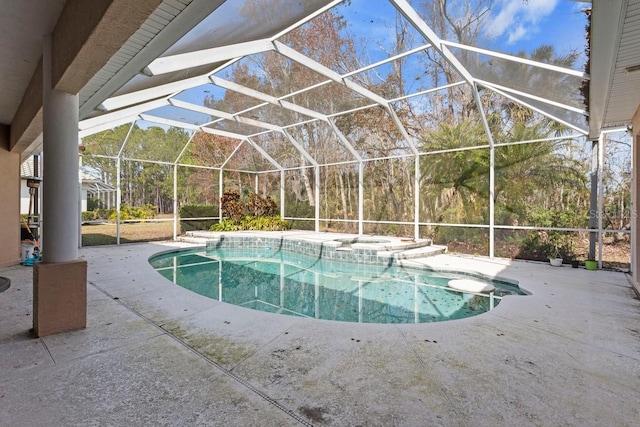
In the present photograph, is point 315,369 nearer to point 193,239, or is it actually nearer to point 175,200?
point 193,239

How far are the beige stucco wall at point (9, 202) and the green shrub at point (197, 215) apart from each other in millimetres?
5832

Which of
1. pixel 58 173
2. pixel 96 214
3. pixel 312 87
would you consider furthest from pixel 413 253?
pixel 96 214

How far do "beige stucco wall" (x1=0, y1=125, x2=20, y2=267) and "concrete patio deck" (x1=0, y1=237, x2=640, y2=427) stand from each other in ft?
11.1

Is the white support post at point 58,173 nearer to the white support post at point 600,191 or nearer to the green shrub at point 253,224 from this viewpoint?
the white support post at point 600,191

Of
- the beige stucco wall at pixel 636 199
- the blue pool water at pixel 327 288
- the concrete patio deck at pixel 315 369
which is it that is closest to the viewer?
the concrete patio deck at pixel 315 369

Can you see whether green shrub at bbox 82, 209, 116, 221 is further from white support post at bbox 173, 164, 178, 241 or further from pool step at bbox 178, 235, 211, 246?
pool step at bbox 178, 235, 211, 246

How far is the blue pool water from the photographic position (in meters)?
5.01

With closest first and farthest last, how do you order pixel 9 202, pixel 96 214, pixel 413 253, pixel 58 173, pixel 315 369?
pixel 315 369 → pixel 58 173 → pixel 9 202 → pixel 413 253 → pixel 96 214

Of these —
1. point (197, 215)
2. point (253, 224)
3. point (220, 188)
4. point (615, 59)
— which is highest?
point (615, 59)

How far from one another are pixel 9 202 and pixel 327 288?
22.3 feet

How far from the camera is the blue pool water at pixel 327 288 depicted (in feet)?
16.4

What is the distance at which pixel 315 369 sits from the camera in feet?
8.16

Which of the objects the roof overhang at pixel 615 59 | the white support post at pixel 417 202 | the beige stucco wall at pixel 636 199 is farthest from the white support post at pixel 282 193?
the beige stucco wall at pixel 636 199

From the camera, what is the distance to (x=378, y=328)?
3389 millimetres
